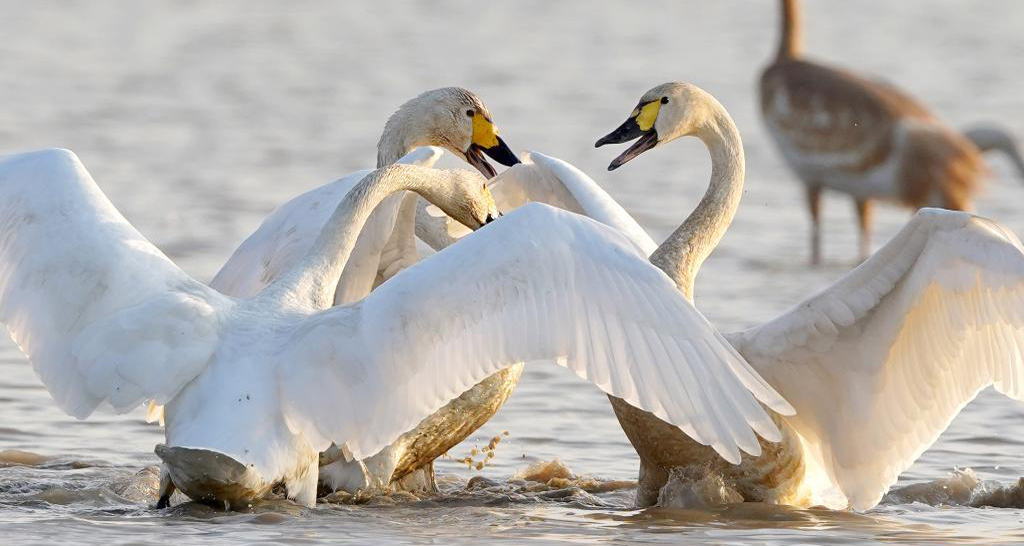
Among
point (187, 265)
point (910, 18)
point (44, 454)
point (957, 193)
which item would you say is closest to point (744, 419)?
point (44, 454)

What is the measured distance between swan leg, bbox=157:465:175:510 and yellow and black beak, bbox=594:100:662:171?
203cm

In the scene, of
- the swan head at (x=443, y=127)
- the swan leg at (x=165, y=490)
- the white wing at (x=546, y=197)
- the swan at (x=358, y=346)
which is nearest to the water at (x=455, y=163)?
the swan leg at (x=165, y=490)

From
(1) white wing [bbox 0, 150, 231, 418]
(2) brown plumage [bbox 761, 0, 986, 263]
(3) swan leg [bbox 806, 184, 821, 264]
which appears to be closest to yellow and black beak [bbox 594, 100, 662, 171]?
(1) white wing [bbox 0, 150, 231, 418]

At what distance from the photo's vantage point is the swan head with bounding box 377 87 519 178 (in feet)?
26.0

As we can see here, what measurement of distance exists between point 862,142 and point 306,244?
311 inches

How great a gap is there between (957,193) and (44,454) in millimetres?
7991

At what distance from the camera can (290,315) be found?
6324 millimetres

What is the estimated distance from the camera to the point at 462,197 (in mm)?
7070

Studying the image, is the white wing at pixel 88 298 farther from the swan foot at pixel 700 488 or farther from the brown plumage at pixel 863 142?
the brown plumage at pixel 863 142

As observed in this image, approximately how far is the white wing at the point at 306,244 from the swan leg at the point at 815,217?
17.8 ft

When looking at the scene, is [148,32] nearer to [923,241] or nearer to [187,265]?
[187,265]

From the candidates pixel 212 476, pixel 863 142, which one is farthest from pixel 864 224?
pixel 212 476

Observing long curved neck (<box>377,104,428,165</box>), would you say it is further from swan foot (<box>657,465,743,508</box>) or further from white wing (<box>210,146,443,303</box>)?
swan foot (<box>657,465,743,508</box>)

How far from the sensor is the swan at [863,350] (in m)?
6.30
